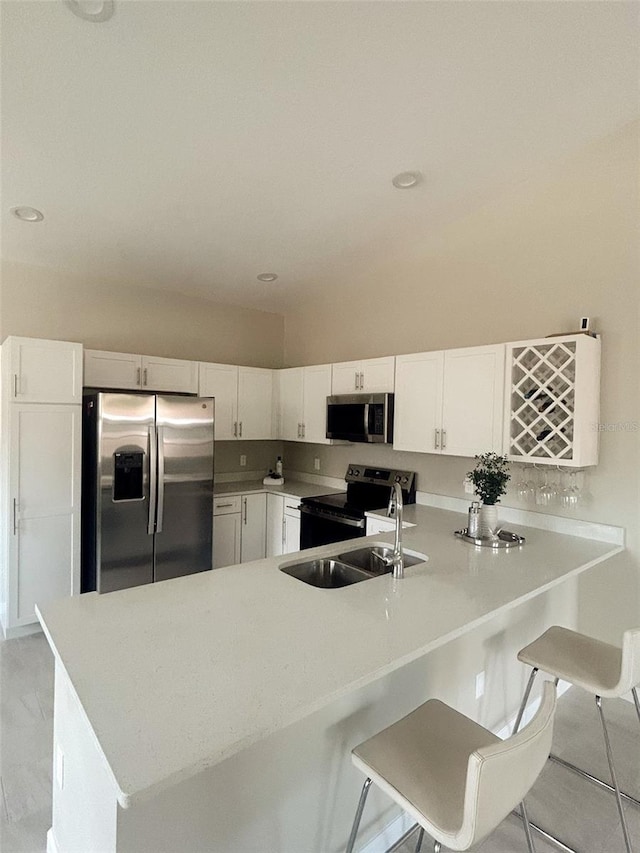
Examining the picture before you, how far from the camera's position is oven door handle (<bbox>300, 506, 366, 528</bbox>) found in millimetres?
3209

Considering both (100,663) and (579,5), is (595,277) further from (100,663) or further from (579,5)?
(100,663)

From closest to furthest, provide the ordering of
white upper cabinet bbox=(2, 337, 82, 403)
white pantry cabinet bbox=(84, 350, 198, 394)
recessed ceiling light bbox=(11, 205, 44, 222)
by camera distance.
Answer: recessed ceiling light bbox=(11, 205, 44, 222), white upper cabinet bbox=(2, 337, 82, 403), white pantry cabinet bbox=(84, 350, 198, 394)

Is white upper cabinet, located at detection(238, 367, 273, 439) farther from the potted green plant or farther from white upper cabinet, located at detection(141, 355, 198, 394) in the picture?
the potted green plant

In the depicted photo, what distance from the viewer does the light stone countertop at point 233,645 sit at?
0.86 m

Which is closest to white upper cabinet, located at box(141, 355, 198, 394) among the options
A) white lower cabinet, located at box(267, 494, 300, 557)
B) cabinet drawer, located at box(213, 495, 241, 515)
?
cabinet drawer, located at box(213, 495, 241, 515)

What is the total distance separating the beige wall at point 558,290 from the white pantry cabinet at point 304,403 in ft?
2.07

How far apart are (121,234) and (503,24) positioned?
8.49ft

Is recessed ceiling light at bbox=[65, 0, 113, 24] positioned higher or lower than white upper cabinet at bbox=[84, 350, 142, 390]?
higher

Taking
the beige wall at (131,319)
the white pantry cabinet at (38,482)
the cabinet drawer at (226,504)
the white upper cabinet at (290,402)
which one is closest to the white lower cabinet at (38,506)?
the white pantry cabinet at (38,482)

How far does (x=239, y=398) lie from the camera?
14.4 ft

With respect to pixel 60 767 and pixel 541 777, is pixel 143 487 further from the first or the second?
pixel 541 777

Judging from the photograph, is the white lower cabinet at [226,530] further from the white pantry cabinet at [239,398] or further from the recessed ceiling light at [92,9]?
the recessed ceiling light at [92,9]

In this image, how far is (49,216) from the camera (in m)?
2.88

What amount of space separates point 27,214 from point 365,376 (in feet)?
8.54
